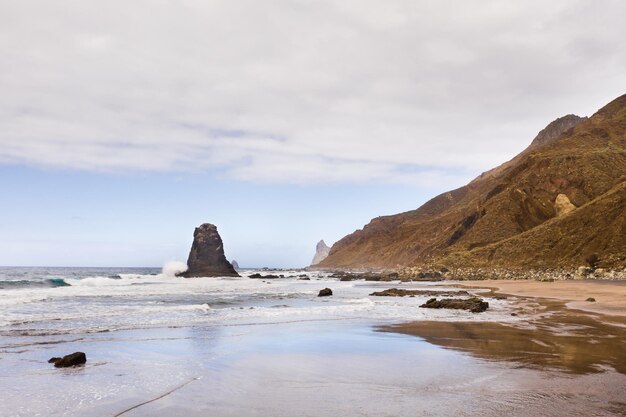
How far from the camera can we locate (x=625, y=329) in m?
16.6

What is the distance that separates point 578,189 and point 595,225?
2487 centimetres

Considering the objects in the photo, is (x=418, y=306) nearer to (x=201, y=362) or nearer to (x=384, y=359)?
(x=384, y=359)

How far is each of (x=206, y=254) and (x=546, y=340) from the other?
85130 mm

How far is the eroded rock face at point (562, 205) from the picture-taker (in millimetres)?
81938

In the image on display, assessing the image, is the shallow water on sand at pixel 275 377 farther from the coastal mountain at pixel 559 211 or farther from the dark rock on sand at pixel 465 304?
the coastal mountain at pixel 559 211

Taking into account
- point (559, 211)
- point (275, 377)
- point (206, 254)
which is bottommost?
point (275, 377)

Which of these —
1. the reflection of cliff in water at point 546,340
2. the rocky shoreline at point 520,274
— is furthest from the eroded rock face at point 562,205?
the reflection of cliff in water at point 546,340

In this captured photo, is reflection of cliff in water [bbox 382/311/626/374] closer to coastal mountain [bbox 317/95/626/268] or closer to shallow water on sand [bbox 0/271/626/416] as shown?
shallow water on sand [bbox 0/271/626/416]

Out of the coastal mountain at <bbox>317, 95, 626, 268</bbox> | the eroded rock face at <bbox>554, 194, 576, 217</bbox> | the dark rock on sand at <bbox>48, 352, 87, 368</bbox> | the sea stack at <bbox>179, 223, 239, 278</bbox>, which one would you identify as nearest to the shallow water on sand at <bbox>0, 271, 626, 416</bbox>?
the dark rock on sand at <bbox>48, 352, 87, 368</bbox>

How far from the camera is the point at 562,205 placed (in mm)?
83750

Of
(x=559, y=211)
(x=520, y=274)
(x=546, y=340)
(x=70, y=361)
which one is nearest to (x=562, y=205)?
(x=559, y=211)

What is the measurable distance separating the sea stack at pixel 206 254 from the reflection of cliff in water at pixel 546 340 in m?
77.6

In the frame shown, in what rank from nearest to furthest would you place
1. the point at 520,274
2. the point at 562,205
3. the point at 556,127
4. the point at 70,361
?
1. the point at 70,361
2. the point at 520,274
3. the point at 562,205
4. the point at 556,127

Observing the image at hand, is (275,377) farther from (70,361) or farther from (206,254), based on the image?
(206,254)
